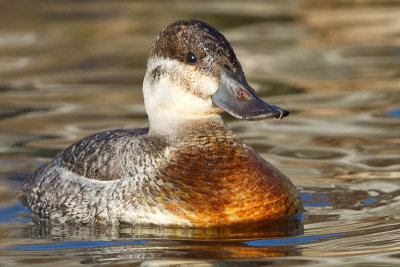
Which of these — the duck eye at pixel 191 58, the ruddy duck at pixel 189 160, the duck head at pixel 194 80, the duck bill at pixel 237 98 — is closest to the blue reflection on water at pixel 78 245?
the ruddy duck at pixel 189 160

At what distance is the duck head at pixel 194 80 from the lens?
23.2ft

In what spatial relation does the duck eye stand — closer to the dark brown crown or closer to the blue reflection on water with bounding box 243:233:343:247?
the dark brown crown

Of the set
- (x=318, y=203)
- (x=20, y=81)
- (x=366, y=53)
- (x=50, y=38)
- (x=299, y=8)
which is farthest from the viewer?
(x=299, y=8)

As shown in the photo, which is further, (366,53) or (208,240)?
(366,53)

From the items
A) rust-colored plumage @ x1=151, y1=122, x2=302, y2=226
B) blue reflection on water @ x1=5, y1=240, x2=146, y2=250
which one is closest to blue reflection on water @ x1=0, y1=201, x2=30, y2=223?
blue reflection on water @ x1=5, y1=240, x2=146, y2=250

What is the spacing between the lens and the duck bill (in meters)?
6.93

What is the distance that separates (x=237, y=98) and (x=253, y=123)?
4220mm

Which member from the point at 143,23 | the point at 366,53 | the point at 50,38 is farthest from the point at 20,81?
the point at 366,53

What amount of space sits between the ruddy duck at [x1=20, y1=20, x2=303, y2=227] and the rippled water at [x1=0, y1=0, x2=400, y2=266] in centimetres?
15

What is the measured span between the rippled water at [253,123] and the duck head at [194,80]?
3.01ft

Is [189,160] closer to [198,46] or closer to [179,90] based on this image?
[179,90]

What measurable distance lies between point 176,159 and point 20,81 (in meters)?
7.03

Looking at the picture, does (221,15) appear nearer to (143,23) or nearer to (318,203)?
(143,23)

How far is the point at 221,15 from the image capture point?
1759 centimetres
